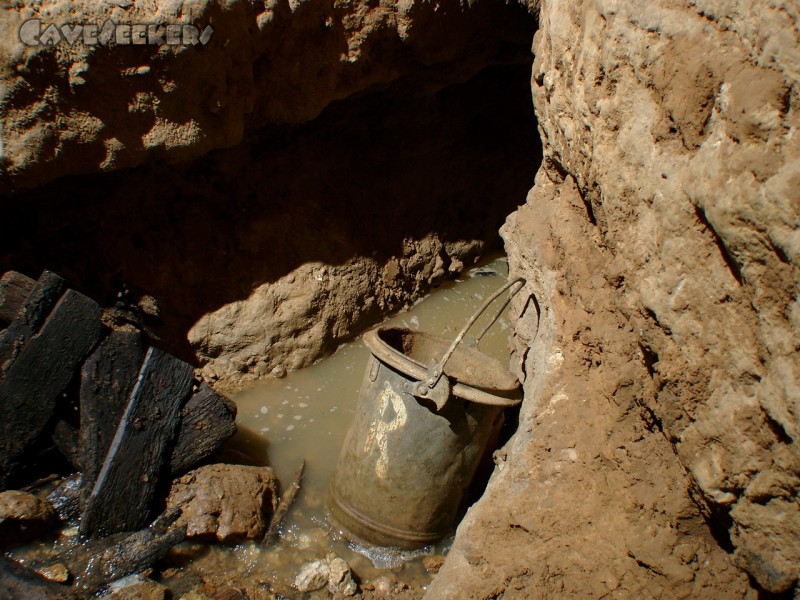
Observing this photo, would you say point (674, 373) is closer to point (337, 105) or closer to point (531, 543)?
point (531, 543)

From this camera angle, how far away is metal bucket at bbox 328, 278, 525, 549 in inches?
92.0

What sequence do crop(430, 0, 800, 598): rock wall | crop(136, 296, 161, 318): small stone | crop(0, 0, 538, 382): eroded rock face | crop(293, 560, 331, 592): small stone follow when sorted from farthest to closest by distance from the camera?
crop(136, 296, 161, 318): small stone → crop(0, 0, 538, 382): eroded rock face → crop(293, 560, 331, 592): small stone → crop(430, 0, 800, 598): rock wall

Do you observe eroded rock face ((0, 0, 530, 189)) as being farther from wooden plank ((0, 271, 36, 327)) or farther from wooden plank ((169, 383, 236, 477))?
wooden plank ((169, 383, 236, 477))

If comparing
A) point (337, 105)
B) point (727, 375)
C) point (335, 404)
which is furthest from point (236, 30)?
point (727, 375)

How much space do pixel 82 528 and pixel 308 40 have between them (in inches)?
102

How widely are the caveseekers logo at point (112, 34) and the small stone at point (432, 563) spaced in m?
2.62

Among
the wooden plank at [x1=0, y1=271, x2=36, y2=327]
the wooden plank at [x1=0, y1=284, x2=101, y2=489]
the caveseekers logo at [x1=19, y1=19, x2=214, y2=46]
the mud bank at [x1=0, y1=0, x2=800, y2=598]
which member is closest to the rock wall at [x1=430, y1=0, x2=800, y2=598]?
the mud bank at [x1=0, y1=0, x2=800, y2=598]

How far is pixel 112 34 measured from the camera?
7.70 ft

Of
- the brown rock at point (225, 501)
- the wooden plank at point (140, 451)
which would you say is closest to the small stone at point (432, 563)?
the brown rock at point (225, 501)

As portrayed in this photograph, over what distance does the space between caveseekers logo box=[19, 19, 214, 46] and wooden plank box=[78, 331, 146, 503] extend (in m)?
1.29

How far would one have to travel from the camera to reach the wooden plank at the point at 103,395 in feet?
8.50

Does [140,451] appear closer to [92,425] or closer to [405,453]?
[92,425]

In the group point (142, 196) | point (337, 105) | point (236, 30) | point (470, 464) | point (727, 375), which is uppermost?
point (236, 30)

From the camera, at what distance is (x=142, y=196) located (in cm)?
313
